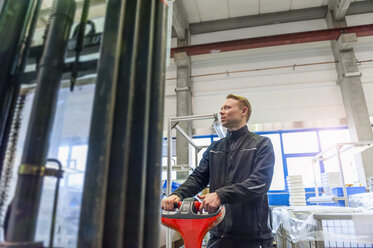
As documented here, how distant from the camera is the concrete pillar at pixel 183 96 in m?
6.56

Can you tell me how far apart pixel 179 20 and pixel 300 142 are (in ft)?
15.2

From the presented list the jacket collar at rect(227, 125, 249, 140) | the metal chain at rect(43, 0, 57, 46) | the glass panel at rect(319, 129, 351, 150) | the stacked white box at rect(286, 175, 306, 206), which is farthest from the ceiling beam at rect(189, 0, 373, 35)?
the metal chain at rect(43, 0, 57, 46)

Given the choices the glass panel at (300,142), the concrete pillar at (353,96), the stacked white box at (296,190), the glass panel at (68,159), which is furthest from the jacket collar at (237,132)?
the glass panel at (300,142)

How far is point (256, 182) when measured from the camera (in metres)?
1.47

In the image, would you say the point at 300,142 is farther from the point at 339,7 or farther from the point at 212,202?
the point at 212,202

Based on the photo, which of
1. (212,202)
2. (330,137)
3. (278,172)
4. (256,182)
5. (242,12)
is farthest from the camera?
(242,12)

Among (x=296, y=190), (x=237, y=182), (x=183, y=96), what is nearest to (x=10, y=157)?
(x=237, y=182)

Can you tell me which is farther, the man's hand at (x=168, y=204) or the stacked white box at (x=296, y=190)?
the stacked white box at (x=296, y=190)

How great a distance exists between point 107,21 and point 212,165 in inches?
53.2

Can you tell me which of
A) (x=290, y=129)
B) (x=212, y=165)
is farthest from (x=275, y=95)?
(x=212, y=165)

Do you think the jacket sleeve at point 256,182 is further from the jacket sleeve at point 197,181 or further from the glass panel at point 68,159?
the glass panel at point 68,159

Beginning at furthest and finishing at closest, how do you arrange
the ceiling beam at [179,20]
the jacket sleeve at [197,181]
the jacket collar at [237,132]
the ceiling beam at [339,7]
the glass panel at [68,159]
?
1. the ceiling beam at [179,20]
2. the ceiling beam at [339,7]
3. the jacket collar at [237,132]
4. the jacket sleeve at [197,181]
5. the glass panel at [68,159]

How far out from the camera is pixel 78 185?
0.57m

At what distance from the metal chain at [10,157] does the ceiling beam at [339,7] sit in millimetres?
7580
